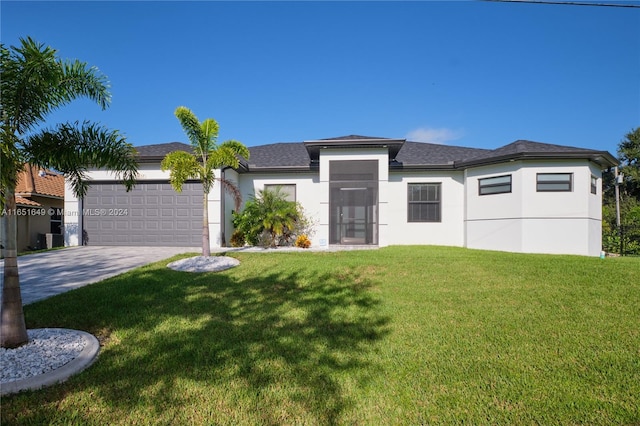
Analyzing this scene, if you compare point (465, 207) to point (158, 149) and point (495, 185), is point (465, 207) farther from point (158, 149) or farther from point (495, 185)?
point (158, 149)

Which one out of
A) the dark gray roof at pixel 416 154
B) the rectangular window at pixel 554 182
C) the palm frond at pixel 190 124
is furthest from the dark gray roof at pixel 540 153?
the palm frond at pixel 190 124

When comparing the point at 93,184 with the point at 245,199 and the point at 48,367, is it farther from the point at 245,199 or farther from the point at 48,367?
the point at 48,367

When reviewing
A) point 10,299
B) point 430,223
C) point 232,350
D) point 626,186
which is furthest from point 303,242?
point 626,186

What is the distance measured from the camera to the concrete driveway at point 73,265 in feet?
19.3

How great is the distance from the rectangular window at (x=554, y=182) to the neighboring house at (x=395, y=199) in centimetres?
4

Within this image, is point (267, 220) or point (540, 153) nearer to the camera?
point (540, 153)

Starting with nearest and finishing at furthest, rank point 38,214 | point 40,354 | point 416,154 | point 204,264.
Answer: point 40,354 → point 204,264 → point 38,214 → point 416,154

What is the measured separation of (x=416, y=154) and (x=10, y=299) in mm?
14610

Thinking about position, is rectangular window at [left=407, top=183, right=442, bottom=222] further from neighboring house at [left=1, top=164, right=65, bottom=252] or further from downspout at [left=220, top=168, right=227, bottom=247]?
neighboring house at [left=1, top=164, right=65, bottom=252]

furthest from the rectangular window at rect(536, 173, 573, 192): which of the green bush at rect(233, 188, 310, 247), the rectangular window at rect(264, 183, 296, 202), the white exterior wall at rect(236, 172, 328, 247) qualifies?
the rectangular window at rect(264, 183, 296, 202)

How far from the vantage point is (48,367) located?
285cm

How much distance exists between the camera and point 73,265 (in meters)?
8.16

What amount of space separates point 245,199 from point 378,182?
20.5 ft

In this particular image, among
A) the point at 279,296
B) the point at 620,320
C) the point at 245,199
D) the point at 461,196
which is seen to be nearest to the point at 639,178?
the point at 461,196
